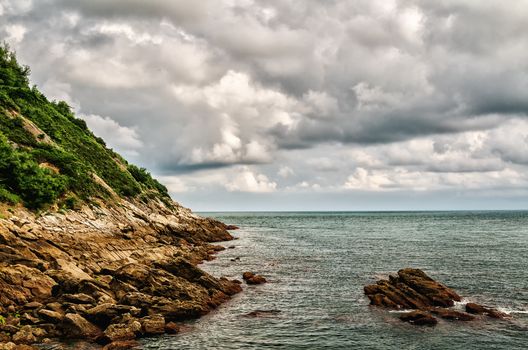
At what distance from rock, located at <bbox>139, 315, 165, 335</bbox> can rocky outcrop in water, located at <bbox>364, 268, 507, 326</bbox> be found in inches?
757

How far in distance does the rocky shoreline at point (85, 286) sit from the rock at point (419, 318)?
16.8 m

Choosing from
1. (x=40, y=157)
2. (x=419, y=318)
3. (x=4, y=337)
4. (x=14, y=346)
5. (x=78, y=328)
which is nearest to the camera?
(x=14, y=346)

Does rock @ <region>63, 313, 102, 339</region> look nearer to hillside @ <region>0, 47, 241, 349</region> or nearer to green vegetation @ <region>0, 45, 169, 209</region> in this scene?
hillside @ <region>0, 47, 241, 349</region>

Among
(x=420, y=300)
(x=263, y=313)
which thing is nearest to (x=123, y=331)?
(x=263, y=313)

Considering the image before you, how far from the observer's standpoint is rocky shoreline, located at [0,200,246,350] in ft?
86.7

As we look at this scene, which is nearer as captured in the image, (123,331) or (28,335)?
(28,335)

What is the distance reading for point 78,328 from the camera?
26.3 metres

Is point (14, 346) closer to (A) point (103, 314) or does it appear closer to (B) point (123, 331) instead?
(A) point (103, 314)

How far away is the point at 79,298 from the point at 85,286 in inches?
70.1

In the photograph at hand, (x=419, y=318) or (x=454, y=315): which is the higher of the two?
(x=419, y=318)

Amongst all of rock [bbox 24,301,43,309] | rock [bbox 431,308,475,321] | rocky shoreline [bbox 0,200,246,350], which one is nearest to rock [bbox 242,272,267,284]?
rocky shoreline [bbox 0,200,246,350]

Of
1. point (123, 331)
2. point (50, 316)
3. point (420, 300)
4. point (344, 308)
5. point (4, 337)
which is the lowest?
point (344, 308)

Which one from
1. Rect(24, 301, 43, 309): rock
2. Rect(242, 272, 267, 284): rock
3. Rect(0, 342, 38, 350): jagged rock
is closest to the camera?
Rect(0, 342, 38, 350): jagged rock

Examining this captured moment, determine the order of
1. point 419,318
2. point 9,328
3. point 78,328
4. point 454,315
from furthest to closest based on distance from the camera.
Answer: point 454,315 < point 419,318 < point 78,328 < point 9,328
